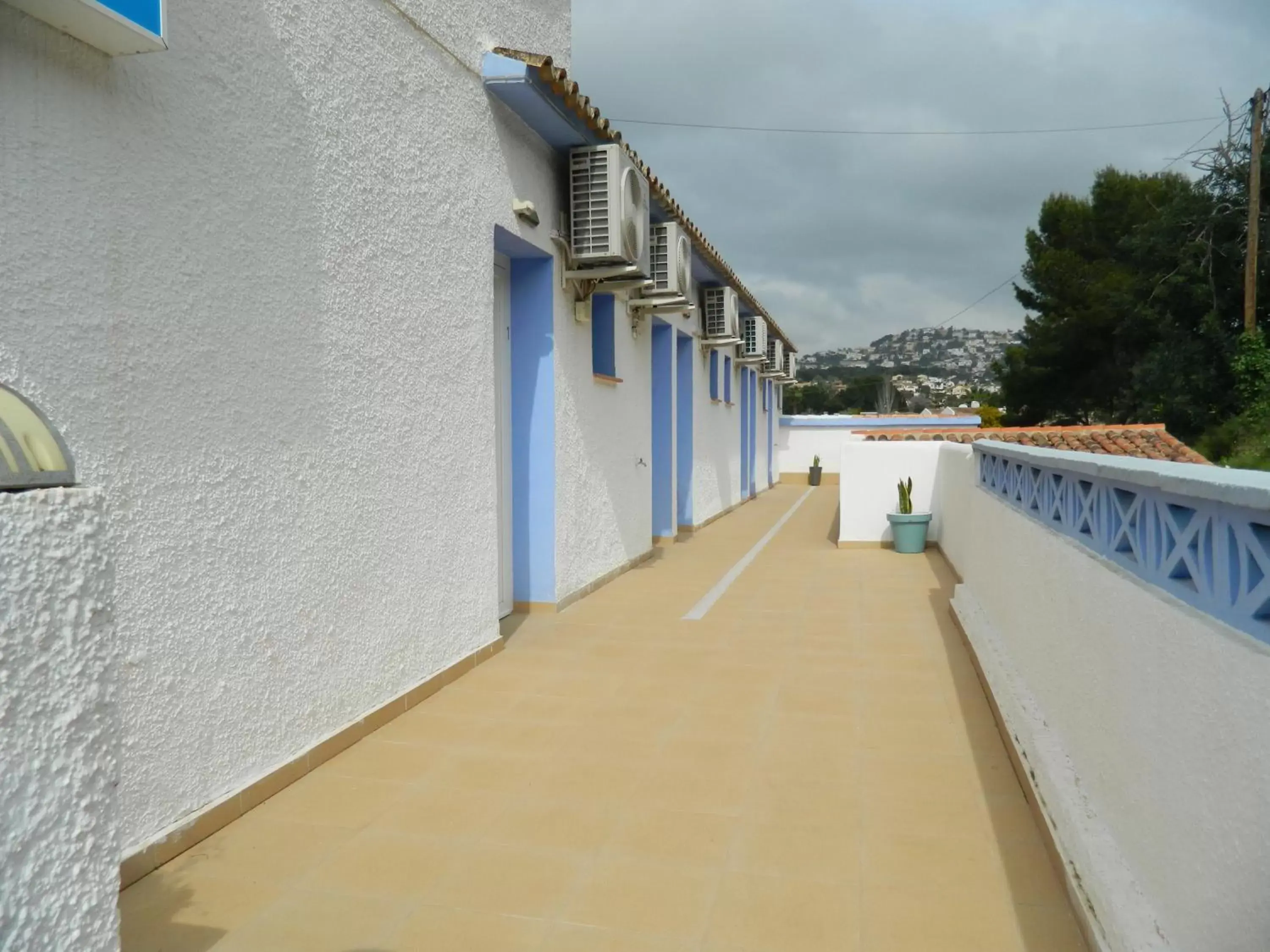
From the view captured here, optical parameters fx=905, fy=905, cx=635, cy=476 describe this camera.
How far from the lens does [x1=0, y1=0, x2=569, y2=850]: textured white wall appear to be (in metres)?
2.81

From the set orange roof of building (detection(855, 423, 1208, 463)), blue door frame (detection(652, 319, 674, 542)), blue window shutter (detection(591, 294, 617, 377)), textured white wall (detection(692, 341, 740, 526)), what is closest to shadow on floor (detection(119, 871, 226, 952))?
blue window shutter (detection(591, 294, 617, 377))

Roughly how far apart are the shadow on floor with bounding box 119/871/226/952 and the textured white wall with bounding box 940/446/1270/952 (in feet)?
8.60

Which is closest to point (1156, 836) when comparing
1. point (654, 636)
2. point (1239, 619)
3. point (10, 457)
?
point (1239, 619)

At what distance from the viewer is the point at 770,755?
14.1 ft

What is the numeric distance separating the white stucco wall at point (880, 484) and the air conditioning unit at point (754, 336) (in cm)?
627

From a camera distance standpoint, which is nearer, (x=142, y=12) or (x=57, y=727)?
(x=57, y=727)

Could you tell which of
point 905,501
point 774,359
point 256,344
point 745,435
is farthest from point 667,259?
point 774,359

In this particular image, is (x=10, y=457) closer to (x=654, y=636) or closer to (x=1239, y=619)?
(x=1239, y=619)

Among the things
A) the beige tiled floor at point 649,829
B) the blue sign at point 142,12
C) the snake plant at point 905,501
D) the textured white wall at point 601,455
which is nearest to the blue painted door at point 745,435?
the snake plant at point 905,501

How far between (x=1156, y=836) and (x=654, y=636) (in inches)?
178

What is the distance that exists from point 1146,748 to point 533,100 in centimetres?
527

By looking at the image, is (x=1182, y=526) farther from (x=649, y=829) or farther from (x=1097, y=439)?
(x=1097, y=439)

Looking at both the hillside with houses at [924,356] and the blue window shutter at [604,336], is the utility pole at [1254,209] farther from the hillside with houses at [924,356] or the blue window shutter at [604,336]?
the hillside with houses at [924,356]

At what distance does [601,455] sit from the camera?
328 inches
